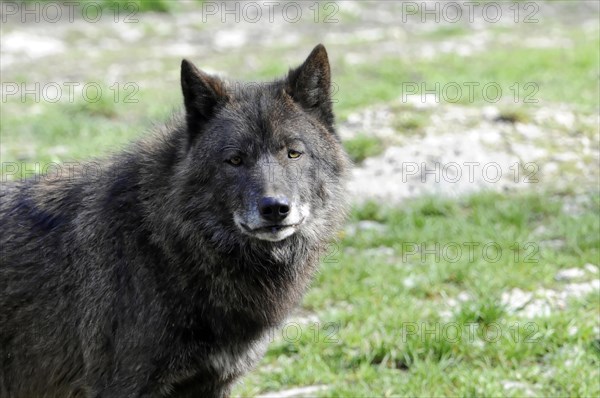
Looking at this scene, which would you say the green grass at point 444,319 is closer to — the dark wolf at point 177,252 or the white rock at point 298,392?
the white rock at point 298,392

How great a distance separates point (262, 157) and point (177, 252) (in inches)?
25.1

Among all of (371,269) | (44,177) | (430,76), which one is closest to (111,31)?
(430,76)

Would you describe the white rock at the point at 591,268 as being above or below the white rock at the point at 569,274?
above

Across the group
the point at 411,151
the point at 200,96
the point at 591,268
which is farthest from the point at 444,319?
the point at 411,151

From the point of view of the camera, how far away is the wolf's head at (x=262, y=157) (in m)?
4.18

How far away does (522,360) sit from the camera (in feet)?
17.8

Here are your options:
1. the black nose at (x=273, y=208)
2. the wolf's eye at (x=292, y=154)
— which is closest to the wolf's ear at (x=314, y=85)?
the wolf's eye at (x=292, y=154)

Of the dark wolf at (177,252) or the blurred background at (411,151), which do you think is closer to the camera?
the dark wolf at (177,252)

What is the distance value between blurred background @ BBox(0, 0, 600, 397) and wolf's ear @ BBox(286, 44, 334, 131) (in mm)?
557

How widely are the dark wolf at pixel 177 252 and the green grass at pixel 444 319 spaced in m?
1.08

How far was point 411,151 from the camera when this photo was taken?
859cm

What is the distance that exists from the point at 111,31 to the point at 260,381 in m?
10.5

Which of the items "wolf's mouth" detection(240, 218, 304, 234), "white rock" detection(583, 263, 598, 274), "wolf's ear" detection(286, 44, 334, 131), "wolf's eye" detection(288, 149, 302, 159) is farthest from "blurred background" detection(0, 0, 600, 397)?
"wolf's mouth" detection(240, 218, 304, 234)

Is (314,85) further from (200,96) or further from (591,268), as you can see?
(591,268)
